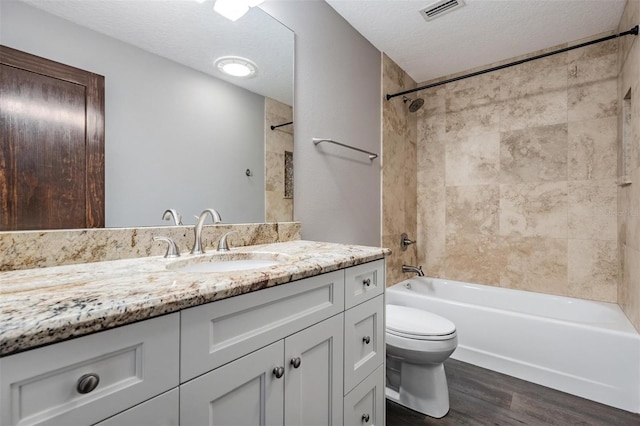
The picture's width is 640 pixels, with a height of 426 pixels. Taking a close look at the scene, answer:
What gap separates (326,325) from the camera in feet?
3.16

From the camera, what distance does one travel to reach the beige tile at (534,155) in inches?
89.9

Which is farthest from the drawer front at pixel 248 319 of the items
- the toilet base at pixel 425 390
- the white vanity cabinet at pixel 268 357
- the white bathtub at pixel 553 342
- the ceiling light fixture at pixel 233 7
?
the white bathtub at pixel 553 342

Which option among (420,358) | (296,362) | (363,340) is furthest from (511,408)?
(296,362)

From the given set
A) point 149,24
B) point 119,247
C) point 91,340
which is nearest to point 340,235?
point 119,247

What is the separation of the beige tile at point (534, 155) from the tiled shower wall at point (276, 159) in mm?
1942

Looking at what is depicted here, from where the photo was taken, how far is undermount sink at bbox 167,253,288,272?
1074 millimetres

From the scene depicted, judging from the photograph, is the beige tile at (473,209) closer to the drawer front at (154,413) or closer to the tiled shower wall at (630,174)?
the tiled shower wall at (630,174)

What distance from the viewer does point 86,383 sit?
1.59 ft

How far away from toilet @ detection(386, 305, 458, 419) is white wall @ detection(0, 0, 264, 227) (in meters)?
0.96

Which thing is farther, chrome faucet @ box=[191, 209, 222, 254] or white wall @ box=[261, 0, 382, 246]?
white wall @ box=[261, 0, 382, 246]

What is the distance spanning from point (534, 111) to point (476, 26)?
859mm

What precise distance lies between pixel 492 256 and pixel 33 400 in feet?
9.47

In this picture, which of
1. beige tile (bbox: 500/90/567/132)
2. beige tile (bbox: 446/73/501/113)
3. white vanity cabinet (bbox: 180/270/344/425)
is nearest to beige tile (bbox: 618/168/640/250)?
beige tile (bbox: 500/90/567/132)

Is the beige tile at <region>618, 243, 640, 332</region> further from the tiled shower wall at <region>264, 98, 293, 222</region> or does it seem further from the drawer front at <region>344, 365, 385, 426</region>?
the tiled shower wall at <region>264, 98, 293, 222</region>
